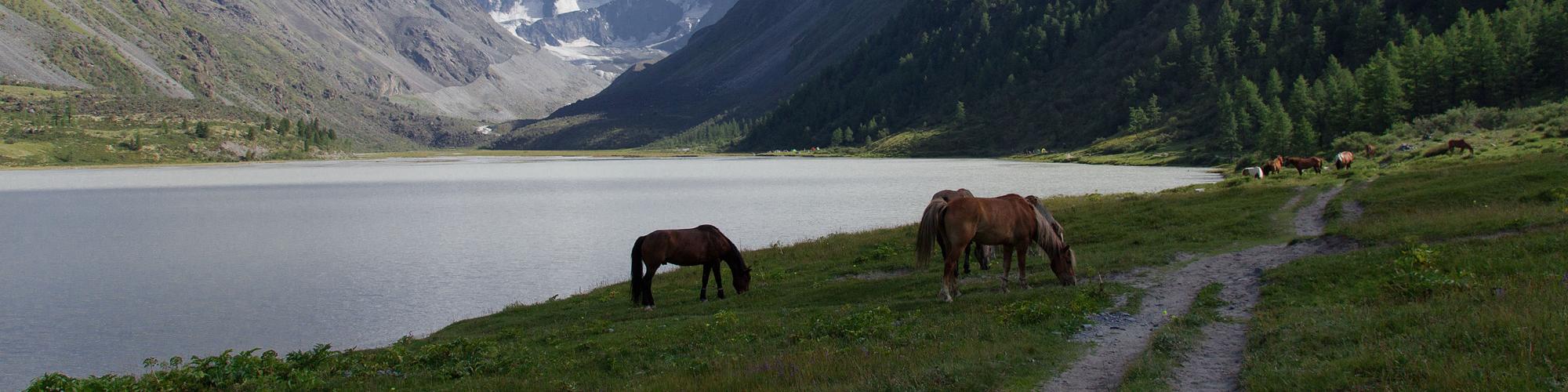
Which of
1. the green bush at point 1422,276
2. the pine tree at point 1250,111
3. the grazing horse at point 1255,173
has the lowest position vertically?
the grazing horse at point 1255,173

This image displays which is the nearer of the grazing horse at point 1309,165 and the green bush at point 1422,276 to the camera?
the green bush at point 1422,276

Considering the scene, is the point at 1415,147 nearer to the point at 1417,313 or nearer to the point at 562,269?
the point at 562,269

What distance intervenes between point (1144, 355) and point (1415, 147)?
73386 mm

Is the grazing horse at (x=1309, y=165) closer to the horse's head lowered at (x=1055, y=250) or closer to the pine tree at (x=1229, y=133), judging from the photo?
the horse's head lowered at (x=1055, y=250)

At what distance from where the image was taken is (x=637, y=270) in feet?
89.3

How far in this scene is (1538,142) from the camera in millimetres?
59219

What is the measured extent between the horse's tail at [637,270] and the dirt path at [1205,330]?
542 inches

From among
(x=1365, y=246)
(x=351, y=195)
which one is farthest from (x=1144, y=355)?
(x=351, y=195)

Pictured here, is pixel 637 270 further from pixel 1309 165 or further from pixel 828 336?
pixel 1309 165

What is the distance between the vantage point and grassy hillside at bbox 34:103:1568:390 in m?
11.9

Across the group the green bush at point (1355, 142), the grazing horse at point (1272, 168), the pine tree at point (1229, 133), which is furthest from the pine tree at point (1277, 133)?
the grazing horse at point (1272, 168)

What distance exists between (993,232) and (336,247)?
46636 mm

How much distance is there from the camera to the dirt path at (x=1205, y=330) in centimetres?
1296

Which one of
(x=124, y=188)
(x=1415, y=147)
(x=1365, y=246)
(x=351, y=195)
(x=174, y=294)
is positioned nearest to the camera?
(x=1365, y=246)
